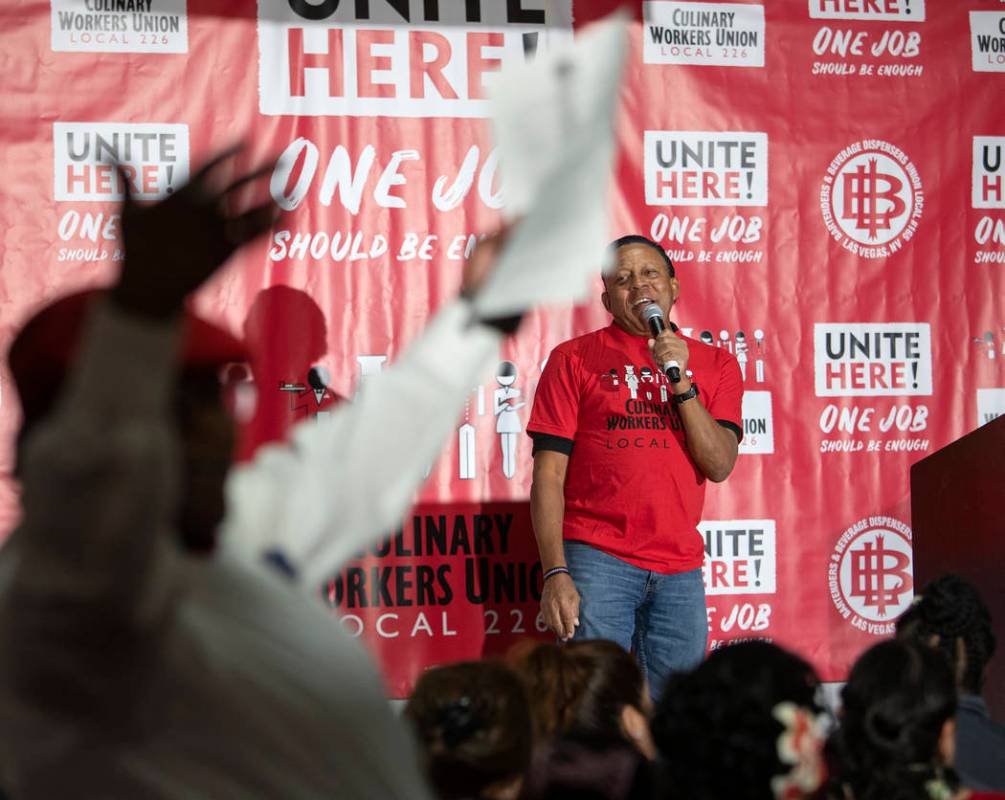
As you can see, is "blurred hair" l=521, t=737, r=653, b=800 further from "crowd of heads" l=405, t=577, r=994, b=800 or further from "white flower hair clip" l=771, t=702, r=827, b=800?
"white flower hair clip" l=771, t=702, r=827, b=800

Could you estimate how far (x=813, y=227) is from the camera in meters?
4.39

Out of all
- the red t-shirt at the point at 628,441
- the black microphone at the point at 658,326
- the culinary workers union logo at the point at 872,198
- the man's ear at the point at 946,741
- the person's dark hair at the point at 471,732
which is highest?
the culinary workers union logo at the point at 872,198

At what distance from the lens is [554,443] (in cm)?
357

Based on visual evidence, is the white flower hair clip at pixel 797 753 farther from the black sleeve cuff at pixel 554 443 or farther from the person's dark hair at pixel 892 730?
the black sleeve cuff at pixel 554 443

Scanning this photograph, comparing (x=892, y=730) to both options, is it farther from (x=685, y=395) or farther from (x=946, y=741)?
(x=685, y=395)

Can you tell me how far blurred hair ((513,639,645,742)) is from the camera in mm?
2113

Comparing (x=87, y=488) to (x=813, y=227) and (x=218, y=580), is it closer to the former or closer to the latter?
(x=218, y=580)

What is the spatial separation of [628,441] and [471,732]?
204cm

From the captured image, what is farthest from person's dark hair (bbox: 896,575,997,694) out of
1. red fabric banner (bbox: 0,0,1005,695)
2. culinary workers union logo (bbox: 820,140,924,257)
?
culinary workers union logo (bbox: 820,140,924,257)

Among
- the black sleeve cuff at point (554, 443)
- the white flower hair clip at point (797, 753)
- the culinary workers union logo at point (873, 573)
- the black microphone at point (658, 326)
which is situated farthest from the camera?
the culinary workers union logo at point (873, 573)

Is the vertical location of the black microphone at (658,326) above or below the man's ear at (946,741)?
above

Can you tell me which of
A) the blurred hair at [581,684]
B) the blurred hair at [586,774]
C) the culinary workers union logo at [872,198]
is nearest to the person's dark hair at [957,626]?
the blurred hair at [581,684]

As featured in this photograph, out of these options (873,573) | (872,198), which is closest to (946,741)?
(873,573)

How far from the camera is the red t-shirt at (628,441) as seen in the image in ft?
11.5
